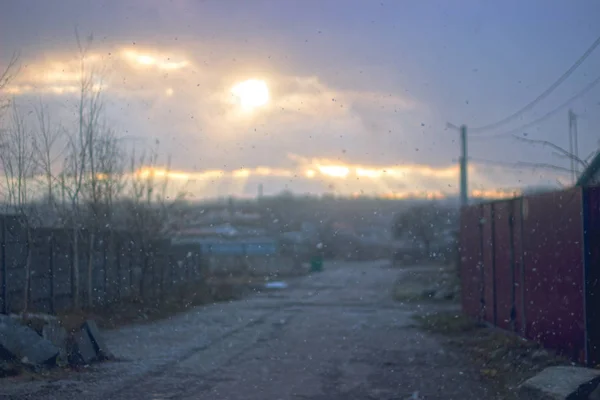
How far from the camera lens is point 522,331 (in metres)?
13.9

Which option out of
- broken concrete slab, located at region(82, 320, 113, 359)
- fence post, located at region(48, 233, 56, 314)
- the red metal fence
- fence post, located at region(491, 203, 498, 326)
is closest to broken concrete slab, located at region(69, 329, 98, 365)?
broken concrete slab, located at region(82, 320, 113, 359)

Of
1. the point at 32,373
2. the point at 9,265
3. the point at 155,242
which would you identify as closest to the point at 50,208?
the point at 9,265

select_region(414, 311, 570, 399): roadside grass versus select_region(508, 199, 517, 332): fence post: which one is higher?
select_region(508, 199, 517, 332): fence post

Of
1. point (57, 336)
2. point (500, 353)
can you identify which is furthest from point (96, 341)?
point (500, 353)

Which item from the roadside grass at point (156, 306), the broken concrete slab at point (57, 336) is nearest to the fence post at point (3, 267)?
the roadside grass at point (156, 306)

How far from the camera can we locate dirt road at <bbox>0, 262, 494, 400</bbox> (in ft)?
33.0

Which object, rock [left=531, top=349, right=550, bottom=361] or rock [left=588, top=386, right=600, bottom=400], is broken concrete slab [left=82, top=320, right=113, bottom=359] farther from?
rock [left=588, top=386, right=600, bottom=400]

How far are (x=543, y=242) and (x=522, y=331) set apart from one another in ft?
7.41

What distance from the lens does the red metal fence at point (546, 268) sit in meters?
10.5

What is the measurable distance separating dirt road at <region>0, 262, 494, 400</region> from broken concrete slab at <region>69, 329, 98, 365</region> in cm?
33

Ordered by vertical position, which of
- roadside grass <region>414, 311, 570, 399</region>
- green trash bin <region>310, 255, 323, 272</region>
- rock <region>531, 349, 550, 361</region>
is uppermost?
rock <region>531, 349, 550, 361</region>

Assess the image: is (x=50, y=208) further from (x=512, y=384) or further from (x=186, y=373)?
(x=512, y=384)

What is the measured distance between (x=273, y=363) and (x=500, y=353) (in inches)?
161

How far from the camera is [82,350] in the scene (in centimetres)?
1217
